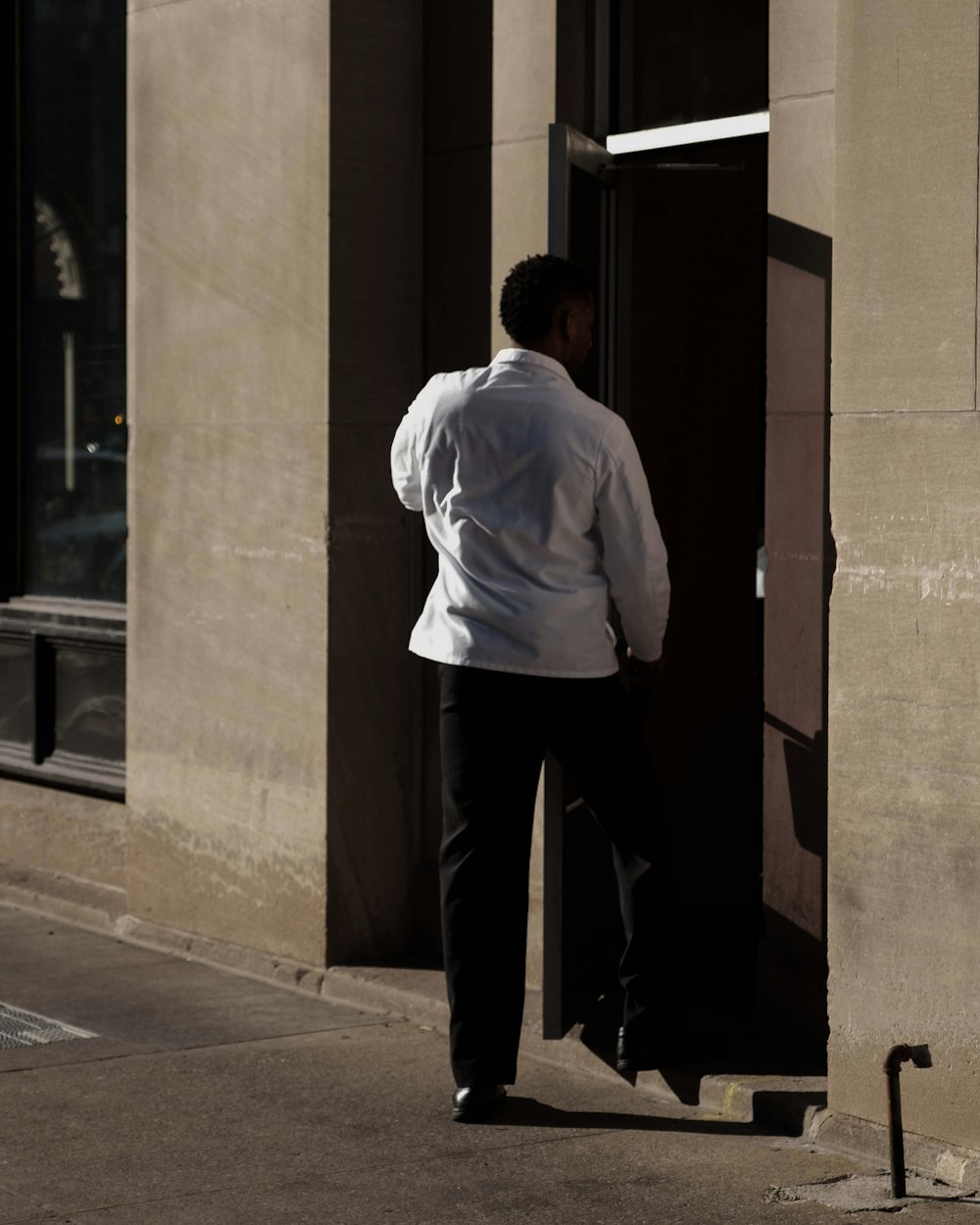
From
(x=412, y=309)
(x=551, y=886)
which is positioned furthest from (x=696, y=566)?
(x=551, y=886)

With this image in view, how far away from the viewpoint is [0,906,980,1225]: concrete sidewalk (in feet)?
14.9

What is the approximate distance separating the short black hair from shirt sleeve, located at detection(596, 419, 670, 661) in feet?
1.07

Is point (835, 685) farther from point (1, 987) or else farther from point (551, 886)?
point (1, 987)

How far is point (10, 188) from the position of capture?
895 cm

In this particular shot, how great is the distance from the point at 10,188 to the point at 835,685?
5422 mm

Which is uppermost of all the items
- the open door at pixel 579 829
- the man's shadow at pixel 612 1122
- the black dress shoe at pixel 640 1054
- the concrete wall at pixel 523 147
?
the concrete wall at pixel 523 147

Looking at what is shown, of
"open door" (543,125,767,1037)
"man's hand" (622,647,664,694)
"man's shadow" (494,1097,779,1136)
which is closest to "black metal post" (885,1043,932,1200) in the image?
"man's shadow" (494,1097,779,1136)

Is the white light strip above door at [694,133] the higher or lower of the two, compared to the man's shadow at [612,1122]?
higher

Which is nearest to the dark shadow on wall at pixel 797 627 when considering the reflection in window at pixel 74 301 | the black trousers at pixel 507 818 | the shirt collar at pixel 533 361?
the black trousers at pixel 507 818

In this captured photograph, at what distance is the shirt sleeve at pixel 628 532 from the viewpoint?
5137 mm

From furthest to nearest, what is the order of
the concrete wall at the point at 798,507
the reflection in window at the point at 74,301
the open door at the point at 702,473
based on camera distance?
the reflection in window at the point at 74,301, the open door at the point at 702,473, the concrete wall at the point at 798,507

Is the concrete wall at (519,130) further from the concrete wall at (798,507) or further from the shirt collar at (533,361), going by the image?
the shirt collar at (533,361)

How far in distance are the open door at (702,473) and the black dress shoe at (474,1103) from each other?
717 millimetres

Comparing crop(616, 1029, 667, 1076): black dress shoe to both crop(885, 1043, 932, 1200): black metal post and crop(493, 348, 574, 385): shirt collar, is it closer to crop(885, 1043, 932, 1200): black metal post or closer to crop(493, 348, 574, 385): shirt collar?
crop(885, 1043, 932, 1200): black metal post
